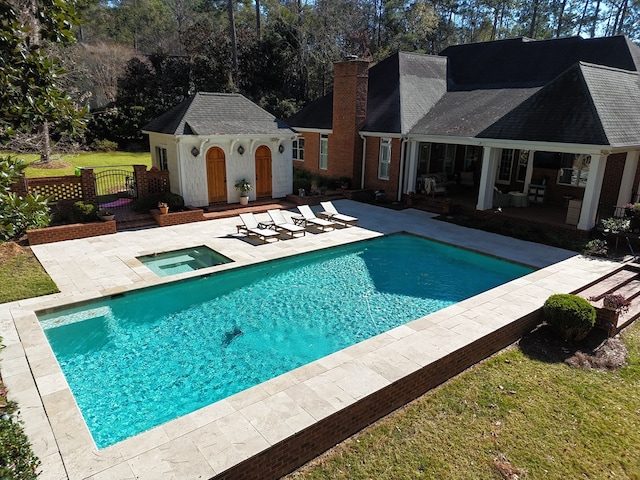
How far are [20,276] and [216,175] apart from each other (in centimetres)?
855

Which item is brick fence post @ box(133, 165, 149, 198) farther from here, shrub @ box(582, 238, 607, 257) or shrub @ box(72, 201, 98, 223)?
shrub @ box(582, 238, 607, 257)

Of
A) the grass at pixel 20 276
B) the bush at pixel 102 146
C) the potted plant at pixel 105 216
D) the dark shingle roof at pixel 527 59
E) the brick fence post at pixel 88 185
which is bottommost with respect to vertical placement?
the grass at pixel 20 276

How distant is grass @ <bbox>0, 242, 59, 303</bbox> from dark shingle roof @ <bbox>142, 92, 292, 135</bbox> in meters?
6.61

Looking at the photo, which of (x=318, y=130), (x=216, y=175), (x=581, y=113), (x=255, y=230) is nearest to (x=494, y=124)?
(x=581, y=113)

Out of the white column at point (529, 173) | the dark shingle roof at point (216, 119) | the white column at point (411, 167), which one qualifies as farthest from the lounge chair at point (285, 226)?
the white column at point (529, 173)

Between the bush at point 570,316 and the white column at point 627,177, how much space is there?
938 centimetres

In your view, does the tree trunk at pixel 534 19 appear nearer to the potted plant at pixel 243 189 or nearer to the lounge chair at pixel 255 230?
the potted plant at pixel 243 189

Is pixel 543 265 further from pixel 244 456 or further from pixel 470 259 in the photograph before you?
pixel 244 456

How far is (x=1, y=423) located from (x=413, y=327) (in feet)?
21.4

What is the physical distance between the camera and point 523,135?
1538cm

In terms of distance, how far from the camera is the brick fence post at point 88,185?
48.2 ft

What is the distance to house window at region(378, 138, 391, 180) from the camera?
20.6m

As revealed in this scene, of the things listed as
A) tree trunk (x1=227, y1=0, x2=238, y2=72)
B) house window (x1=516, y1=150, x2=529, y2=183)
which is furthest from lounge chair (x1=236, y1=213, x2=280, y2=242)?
tree trunk (x1=227, y1=0, x2=238, y2=72)

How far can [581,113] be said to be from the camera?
48.1 feet
